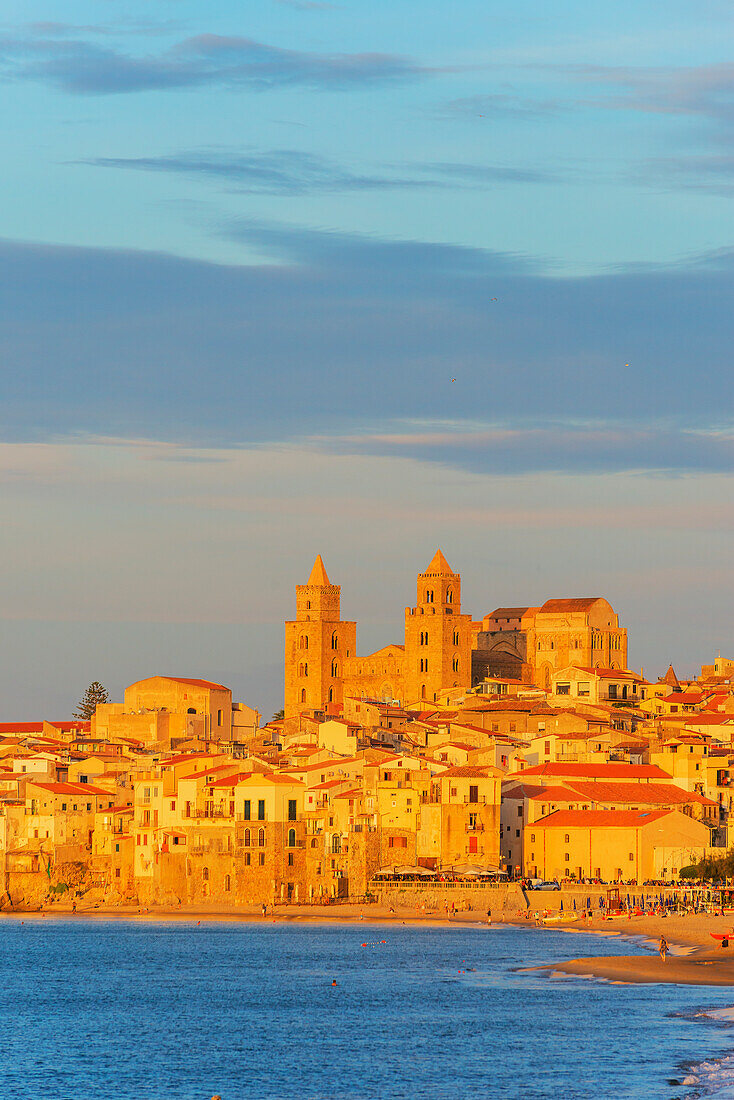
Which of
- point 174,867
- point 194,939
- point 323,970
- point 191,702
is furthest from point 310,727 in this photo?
point 323,970

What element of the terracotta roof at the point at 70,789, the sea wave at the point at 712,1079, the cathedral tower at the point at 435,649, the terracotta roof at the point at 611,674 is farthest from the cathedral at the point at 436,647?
the sea wave at the point at 712,1079

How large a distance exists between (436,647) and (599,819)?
79.8 metres

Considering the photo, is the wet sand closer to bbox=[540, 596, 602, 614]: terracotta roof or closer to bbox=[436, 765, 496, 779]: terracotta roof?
bbox=[436, 765, 496, 779]: terracotta roof

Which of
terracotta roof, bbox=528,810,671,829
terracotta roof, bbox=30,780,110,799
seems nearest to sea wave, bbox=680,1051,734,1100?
terracotta roof, bbox=528,810,671,829

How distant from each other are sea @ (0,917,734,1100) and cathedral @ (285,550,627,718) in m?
89.7

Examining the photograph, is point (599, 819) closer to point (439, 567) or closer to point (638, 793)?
point (638, 793)

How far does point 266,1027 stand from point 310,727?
272 feet

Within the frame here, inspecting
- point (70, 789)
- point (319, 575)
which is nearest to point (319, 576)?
point (319, 575)

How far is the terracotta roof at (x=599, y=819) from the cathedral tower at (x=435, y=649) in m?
74.4

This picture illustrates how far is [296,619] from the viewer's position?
632 feet

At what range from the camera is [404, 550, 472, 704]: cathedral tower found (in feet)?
598

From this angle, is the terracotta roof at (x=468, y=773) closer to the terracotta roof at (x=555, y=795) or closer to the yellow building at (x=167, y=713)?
the terracotta roof at (x=555, y=795)

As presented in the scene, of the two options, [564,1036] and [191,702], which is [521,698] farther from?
[564,1036]

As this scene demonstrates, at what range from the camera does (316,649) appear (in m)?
188
